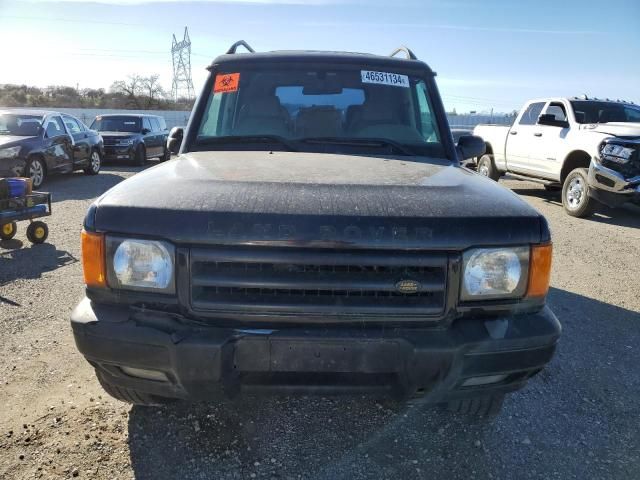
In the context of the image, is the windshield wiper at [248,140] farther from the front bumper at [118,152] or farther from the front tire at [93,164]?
the front bumper at [118,152]

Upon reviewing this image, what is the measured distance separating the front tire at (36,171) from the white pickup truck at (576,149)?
33.7 ft

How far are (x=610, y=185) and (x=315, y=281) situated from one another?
794 centimetres

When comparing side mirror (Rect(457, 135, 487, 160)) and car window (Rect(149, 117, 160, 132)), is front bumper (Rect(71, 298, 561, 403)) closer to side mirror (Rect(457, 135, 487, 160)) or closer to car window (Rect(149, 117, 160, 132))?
side mirror (Rect(457, 135, 487, 160))

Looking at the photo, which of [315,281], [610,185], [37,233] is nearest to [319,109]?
[315,281]

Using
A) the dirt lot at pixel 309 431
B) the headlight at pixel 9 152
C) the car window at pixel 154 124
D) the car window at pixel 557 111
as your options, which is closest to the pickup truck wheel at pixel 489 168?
the car window at pixel 557 111

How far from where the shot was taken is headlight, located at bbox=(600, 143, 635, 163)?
813cm

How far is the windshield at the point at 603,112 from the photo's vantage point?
968cm

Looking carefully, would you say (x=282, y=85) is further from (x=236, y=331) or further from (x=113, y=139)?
(x=113, y=139)

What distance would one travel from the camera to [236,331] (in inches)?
78.0

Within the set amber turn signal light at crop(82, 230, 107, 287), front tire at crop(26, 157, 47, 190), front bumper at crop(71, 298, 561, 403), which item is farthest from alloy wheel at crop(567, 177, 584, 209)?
front tire at crop(26, 157, 47, 190)

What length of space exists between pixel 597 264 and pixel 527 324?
4895 mm

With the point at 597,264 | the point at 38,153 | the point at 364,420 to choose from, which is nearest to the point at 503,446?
the point at 364,420

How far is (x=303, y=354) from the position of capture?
6.43 feet

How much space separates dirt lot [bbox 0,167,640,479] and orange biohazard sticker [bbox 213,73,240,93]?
202cm
